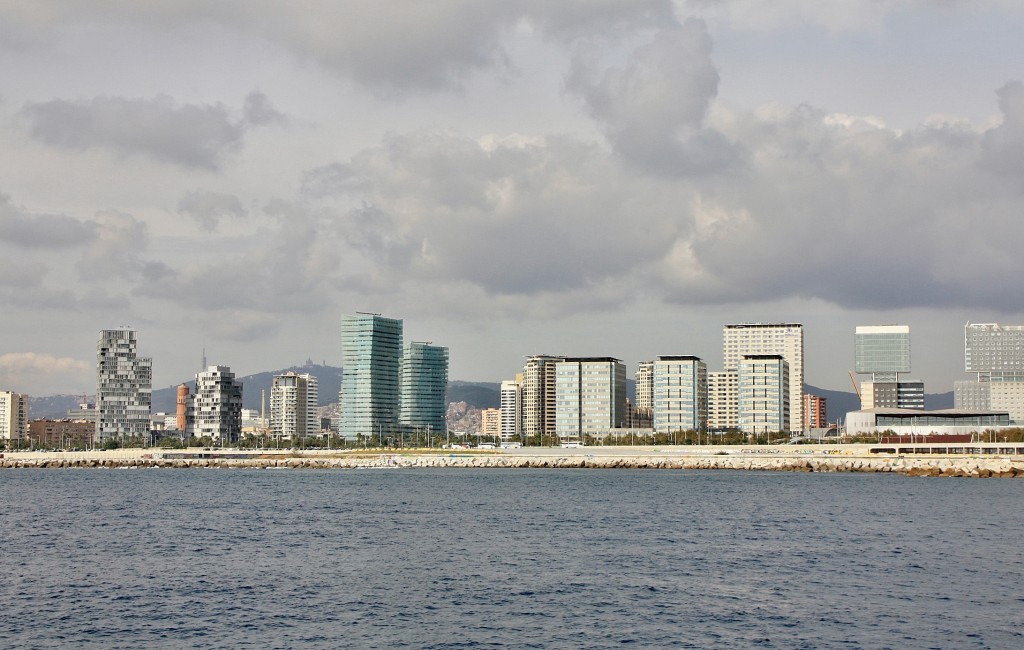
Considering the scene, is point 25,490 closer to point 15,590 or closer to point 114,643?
point 15,590

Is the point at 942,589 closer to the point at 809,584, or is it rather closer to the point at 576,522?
the point at 809,584

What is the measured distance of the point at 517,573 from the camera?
6078 cm

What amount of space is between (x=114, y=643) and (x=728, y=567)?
35383 mm

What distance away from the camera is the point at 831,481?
155250 mm

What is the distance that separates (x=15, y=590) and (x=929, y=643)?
45196 millimetres

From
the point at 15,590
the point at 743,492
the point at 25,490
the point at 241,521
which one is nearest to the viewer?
the point at 15,590

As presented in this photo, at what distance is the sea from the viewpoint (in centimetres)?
4556

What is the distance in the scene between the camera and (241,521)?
3629 inches

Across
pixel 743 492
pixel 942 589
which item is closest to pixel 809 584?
pixel 942 589

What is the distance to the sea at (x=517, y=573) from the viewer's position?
4556cm

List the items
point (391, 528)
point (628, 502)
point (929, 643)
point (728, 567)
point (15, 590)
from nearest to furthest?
point (929, 643) < point (15, 590) < point (728, 567) < point (391, 528) < point (628, 502)

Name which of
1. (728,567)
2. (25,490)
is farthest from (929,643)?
(25,490)

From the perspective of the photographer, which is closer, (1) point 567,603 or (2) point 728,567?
(1) point 567,603

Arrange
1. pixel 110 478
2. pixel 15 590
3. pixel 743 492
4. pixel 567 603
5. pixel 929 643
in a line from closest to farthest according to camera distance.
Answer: pixel 929 643
pixel 567 603
pixel 15 590
pixel 743 492
pixel 110 478
